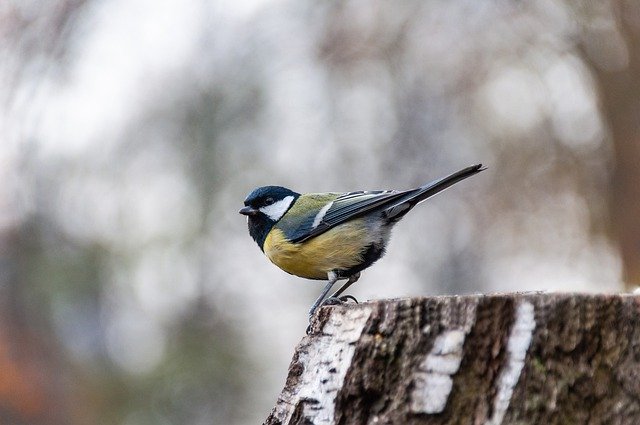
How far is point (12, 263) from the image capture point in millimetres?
7551

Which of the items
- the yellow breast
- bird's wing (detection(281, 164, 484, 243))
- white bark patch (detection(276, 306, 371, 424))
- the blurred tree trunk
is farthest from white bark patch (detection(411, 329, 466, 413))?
the blurred tree trunk

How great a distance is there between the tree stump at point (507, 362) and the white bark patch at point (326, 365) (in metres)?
0.08

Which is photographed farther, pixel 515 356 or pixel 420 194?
pixel 420 194

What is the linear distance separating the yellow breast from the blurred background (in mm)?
3614

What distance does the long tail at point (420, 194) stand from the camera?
8.89 feet

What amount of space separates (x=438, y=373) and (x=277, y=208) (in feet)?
6.37

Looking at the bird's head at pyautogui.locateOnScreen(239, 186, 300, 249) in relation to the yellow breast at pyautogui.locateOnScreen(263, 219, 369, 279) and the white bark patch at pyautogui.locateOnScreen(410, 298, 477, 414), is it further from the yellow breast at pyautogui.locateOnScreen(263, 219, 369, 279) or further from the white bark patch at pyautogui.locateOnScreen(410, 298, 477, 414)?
the white bark patch at pyautogui.locateOnScreen(410, 298, 477, 414)

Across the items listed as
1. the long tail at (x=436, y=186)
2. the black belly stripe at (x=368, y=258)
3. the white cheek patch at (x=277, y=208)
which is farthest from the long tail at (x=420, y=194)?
the white cheek patch at (x=277, y=208)

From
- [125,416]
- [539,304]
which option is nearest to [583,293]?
[539,304]

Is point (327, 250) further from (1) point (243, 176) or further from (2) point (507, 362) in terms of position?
(1) point (243, 176)

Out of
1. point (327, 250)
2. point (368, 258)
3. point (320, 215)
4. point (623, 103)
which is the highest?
point (320, 215)

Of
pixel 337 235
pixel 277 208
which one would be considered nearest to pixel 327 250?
pixel 337 235

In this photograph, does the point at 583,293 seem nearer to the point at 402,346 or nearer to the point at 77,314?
the point at 402,346

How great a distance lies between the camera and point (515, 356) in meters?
1.57
